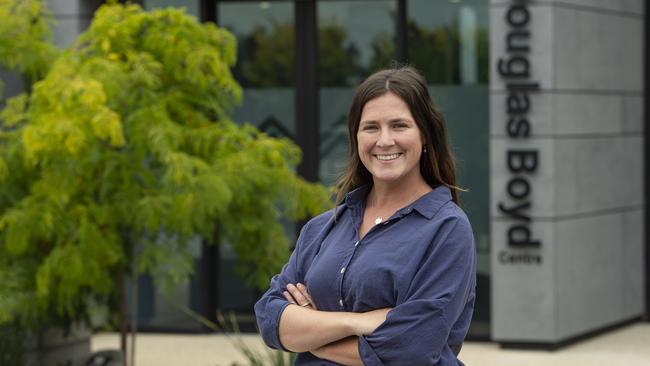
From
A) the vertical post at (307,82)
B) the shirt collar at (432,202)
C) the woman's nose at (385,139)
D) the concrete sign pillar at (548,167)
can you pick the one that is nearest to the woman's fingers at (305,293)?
the shirt collar at (432,202)

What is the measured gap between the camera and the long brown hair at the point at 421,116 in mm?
3359

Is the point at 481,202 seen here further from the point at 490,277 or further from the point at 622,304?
the point at 622,304

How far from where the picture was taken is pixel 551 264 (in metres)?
11.0

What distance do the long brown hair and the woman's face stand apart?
0.07 feet

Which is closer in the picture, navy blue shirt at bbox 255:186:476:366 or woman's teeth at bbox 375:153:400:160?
navy blue shirt at bbox 255:186:476:366

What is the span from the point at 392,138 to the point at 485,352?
825 centimetres

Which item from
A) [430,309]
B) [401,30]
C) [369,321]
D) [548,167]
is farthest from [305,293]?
[401,30]

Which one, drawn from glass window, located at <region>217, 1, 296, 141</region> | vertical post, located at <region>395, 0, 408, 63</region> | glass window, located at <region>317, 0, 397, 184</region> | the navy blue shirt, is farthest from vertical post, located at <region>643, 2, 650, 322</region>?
the navy blue shirt

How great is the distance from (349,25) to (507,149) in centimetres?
230

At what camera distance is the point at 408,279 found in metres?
3.25

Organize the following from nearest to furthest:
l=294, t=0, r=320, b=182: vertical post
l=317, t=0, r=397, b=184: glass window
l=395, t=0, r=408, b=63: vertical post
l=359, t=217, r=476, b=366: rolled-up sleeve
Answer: l=359, t=217, r=476, b=366: rolled-up sleeve
l=395, t=0, r=408, b=63: vertical post
l=317, t=0, r=397, b=184: glass window
l=294, t=0, r=320, b=182: vertical post

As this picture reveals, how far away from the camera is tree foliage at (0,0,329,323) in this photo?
24.6 ft

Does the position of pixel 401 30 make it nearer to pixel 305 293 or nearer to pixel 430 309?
pixel 305 293

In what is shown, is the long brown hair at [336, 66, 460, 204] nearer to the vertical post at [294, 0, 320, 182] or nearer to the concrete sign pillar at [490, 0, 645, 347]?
the concrete sign pillar at [490, 0, 645, 347]
